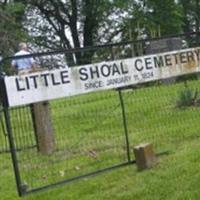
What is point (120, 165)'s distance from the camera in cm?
832

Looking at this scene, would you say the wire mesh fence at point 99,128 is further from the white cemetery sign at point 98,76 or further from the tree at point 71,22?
the tree at point 71,22

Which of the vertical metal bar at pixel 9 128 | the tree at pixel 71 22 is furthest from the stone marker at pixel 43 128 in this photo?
the tree at pixel 71 22

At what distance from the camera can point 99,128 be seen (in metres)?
10.8

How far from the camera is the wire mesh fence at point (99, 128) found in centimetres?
825

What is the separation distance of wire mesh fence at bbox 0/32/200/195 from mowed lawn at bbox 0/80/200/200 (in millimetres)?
14

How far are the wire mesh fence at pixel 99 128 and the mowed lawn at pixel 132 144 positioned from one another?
0.01 m

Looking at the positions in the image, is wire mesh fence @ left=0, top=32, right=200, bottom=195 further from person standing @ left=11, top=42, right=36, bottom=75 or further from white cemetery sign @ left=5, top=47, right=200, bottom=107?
person standing @ left=11, top=42, right=36, bottom=75

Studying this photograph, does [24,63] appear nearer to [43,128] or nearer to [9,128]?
[9,128]

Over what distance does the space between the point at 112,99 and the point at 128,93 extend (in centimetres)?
37

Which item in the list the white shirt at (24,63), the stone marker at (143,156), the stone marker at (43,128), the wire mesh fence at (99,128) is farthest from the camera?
the stone marker at (43,128)

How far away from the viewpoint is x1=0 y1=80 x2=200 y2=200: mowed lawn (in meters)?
7.18

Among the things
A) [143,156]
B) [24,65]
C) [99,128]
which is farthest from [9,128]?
[99,128]

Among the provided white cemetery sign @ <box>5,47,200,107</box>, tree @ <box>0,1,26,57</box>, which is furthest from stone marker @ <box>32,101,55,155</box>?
tree @ <box>0,1,26,57</box>

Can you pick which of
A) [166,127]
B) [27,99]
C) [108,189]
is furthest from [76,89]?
[166,127]
